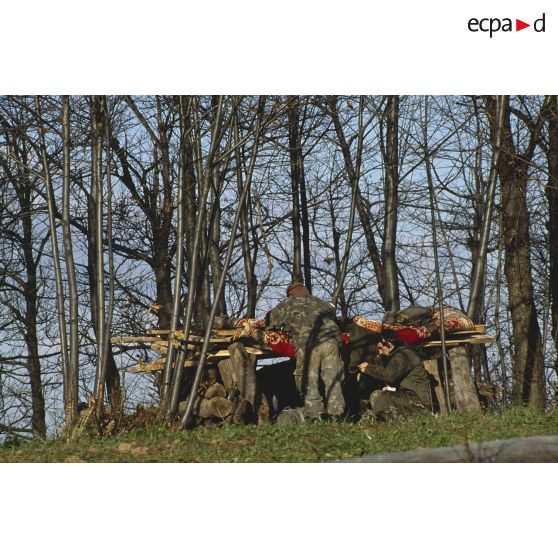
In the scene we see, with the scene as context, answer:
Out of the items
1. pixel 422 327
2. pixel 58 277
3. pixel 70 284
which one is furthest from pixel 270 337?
pixel 58 277

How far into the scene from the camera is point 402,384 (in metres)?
14.6

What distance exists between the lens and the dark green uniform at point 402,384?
46.5ft

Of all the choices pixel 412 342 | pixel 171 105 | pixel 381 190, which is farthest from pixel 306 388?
pixel 381 190

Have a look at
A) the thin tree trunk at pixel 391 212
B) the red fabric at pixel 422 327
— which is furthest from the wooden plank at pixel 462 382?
the thin tree trunk at pixel 391 212

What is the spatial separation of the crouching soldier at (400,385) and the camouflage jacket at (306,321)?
2.74ft

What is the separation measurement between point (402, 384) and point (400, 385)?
33mm

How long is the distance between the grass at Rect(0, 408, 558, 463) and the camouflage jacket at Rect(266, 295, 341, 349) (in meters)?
1.55

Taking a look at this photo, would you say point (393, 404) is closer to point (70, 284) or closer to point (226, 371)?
point (226, 371)

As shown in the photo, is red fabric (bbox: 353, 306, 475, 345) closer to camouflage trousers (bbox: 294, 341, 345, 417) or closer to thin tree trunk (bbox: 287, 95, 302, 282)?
camouflage trousers (bbox: 294, 341, 345, 417)

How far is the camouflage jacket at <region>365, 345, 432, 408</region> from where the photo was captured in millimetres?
14406

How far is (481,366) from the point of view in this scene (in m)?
22.6

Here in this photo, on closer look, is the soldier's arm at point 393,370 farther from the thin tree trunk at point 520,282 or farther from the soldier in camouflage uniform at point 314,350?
the thin tree trunk at point 520,282

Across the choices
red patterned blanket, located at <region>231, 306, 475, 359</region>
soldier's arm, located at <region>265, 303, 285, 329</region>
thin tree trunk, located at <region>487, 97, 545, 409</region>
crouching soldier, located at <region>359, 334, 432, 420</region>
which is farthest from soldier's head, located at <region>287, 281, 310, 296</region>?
thin tree trunk, located at <region>487, 97, 545, 409</region>
